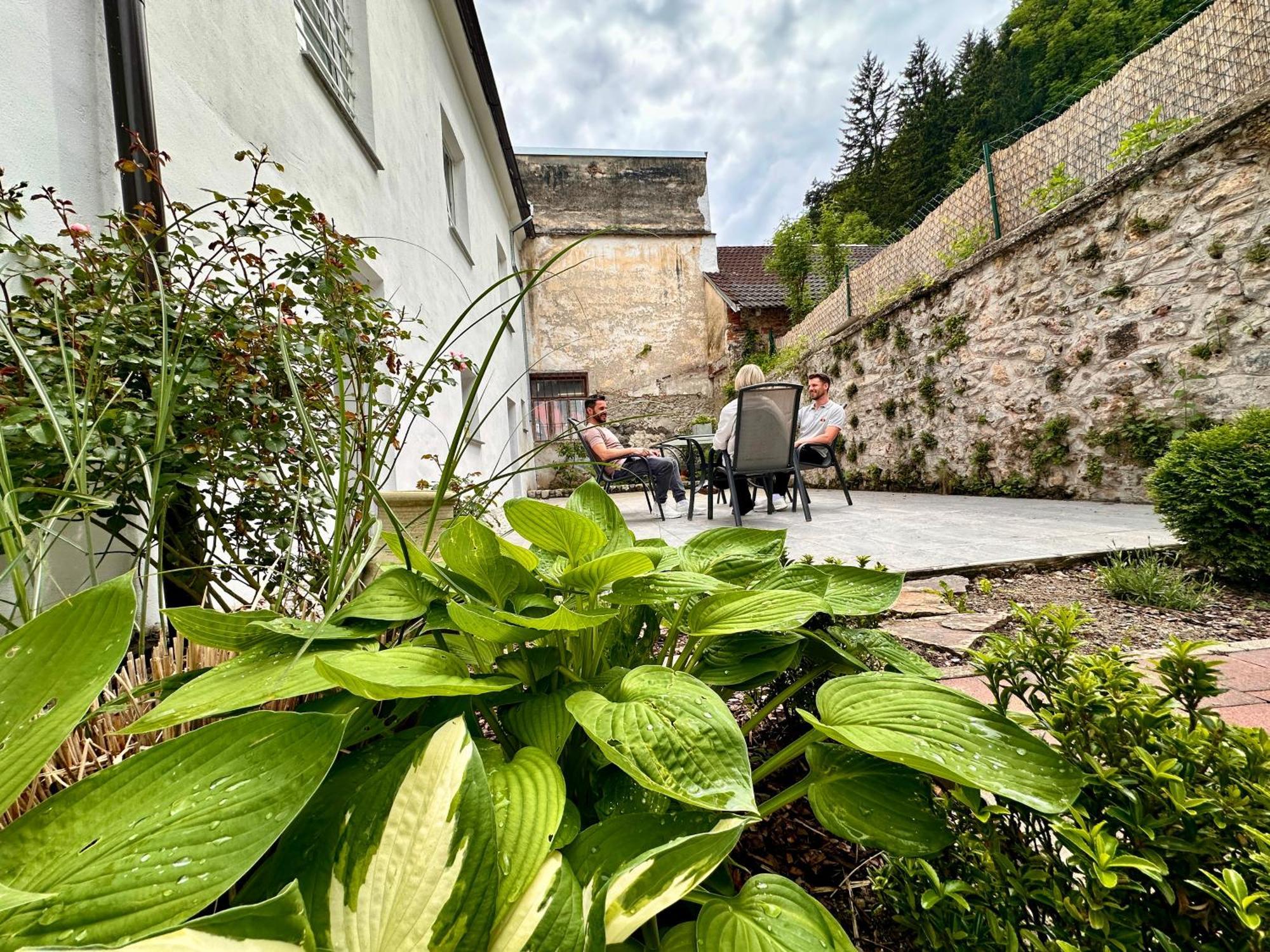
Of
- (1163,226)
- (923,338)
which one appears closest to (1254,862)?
(1163,226)

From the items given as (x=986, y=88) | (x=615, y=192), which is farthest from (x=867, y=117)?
(x=615, y=192)

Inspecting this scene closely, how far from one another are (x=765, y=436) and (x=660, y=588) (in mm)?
3458

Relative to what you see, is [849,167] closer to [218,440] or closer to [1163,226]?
[1163,226]

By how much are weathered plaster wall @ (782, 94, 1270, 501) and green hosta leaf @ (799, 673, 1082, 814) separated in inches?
157

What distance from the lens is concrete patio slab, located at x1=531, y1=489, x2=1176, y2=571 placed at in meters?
→ 2.38

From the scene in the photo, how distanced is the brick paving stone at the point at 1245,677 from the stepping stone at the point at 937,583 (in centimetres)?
78

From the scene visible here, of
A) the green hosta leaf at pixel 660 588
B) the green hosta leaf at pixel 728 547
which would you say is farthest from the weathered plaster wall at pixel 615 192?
the green hosta leaf at pixel 660 588

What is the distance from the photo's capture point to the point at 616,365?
11.3 meters

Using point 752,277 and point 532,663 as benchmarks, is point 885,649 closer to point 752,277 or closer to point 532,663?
point 532,663

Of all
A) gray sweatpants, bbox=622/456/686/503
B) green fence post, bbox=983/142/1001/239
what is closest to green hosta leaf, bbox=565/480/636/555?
gray sweatpants, bbox=622/456/686/503

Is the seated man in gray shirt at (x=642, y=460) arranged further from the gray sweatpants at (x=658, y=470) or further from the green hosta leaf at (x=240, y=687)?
the green hosta leaf at (x=240, y=687)

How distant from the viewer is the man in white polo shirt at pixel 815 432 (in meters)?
4.69

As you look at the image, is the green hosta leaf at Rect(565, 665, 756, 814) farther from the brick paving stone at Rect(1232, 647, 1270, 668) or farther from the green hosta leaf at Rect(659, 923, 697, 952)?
the brick paving stone at Rect(1232, 647, 1270, 668)

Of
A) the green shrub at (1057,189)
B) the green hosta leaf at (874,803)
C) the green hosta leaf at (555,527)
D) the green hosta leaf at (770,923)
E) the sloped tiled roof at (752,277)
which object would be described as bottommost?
the green hosta leaf at (770,923)
